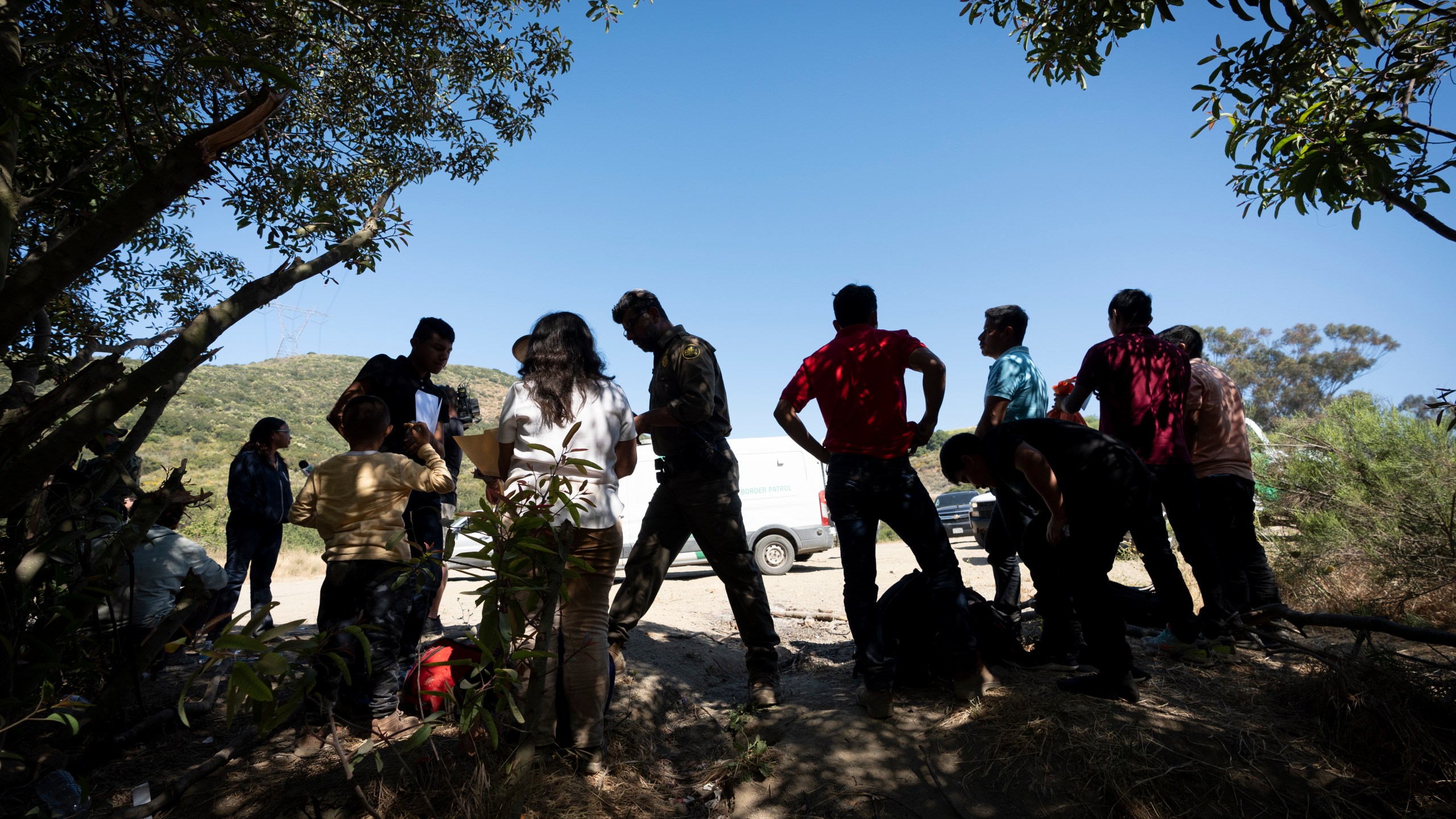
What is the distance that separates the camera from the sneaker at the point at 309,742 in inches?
114

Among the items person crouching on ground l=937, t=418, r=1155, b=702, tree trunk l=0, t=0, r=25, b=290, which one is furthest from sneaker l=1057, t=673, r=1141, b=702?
tree trunk l=0, t=0, r=25, b=290

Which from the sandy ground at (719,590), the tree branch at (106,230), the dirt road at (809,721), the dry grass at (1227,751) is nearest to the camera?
the tree branch at (106,230)

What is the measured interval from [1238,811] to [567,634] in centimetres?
234

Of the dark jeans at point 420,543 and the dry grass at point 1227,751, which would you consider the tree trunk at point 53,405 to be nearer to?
the dark jeans at point 420,543

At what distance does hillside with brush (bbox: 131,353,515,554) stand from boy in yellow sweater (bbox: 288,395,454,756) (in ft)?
34.6

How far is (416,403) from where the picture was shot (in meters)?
3.96

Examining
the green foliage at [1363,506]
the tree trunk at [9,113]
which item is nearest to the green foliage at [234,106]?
the tree trunk at [9,113]

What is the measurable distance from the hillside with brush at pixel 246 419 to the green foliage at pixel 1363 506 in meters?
11.8

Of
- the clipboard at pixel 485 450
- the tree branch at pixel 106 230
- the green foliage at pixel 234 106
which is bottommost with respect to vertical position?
the clipboard at pixel 485 450

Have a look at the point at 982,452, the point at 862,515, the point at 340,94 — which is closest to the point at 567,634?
the point at 862,515

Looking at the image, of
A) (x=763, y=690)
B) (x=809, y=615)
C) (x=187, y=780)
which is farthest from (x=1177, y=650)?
(x=187, y=780)

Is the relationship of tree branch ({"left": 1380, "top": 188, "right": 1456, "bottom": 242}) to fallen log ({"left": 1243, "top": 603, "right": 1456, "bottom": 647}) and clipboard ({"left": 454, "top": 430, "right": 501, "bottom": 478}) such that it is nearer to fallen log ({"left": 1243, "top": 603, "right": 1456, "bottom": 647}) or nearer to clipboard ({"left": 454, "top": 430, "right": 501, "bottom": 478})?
fallen log ({"left": 1243, "top": 603, "right": 1456, "bottom": 647})

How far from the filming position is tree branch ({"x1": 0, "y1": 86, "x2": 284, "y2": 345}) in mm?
1710

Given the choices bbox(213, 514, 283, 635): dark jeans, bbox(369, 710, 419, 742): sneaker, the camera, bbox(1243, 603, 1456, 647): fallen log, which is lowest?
bbox(369, 710, 419, 742): sneaker
